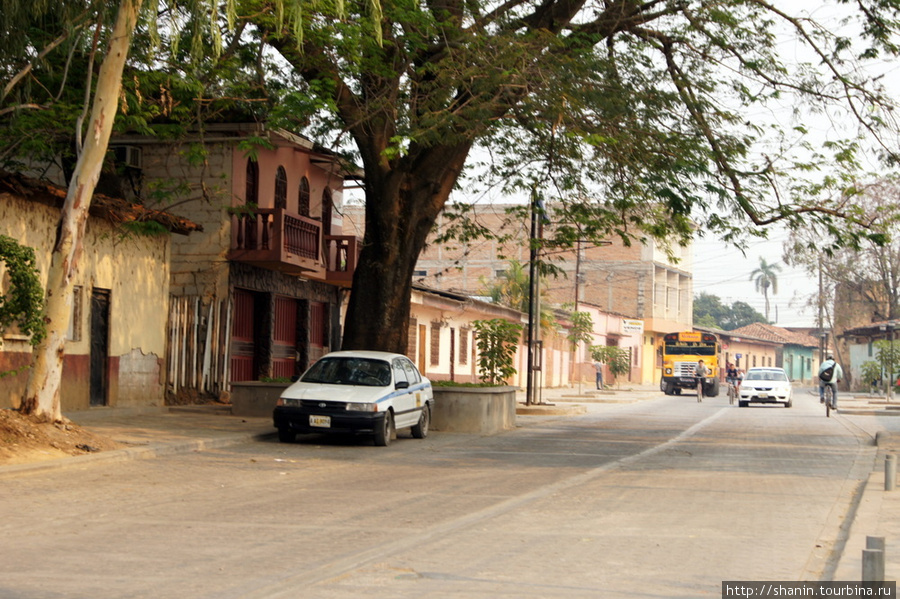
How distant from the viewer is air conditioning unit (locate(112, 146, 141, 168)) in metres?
26.3

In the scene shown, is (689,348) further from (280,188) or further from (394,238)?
(394,238)

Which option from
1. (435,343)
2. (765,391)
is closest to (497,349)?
(435,343)

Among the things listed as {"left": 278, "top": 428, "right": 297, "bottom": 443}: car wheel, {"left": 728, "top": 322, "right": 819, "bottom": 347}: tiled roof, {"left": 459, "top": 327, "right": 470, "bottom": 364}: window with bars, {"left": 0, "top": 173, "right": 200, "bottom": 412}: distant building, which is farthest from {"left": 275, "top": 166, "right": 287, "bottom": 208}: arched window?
{"left": 728, "top": 322, "right": 819, "bottom": 347}: tiled roof

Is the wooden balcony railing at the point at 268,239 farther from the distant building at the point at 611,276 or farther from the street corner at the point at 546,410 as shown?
the distant building at the point at 611,276

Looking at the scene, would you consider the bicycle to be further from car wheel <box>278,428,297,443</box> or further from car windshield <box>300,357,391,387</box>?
car wheel <box>278,428,297,443</box>

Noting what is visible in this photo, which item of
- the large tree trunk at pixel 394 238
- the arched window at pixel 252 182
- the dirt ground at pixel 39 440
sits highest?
the arched window at pixel 252 182

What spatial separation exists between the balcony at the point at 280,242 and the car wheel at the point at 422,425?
25.4ft

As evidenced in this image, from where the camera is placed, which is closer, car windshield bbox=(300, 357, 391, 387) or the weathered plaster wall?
car windshield bbox=(300, 357, 391, 387)

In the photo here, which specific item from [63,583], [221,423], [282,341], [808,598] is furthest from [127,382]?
[808,598]

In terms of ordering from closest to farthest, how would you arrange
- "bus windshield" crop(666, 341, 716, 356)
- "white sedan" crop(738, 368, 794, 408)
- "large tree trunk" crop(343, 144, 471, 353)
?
"large tree trunk" crop(343, 144, 471, 353) < "white sedan" crop(738, 368, 794, 408) < "bus windshield" crop(666, 341, 716, 356)

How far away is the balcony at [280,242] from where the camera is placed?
26906mm

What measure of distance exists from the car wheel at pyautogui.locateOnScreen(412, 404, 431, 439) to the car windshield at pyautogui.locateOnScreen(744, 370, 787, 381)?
1001 inches

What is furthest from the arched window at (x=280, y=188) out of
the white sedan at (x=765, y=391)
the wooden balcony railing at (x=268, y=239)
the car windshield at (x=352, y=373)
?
the white sedan at (x=765, y=391)

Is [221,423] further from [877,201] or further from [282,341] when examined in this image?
[877,201]
